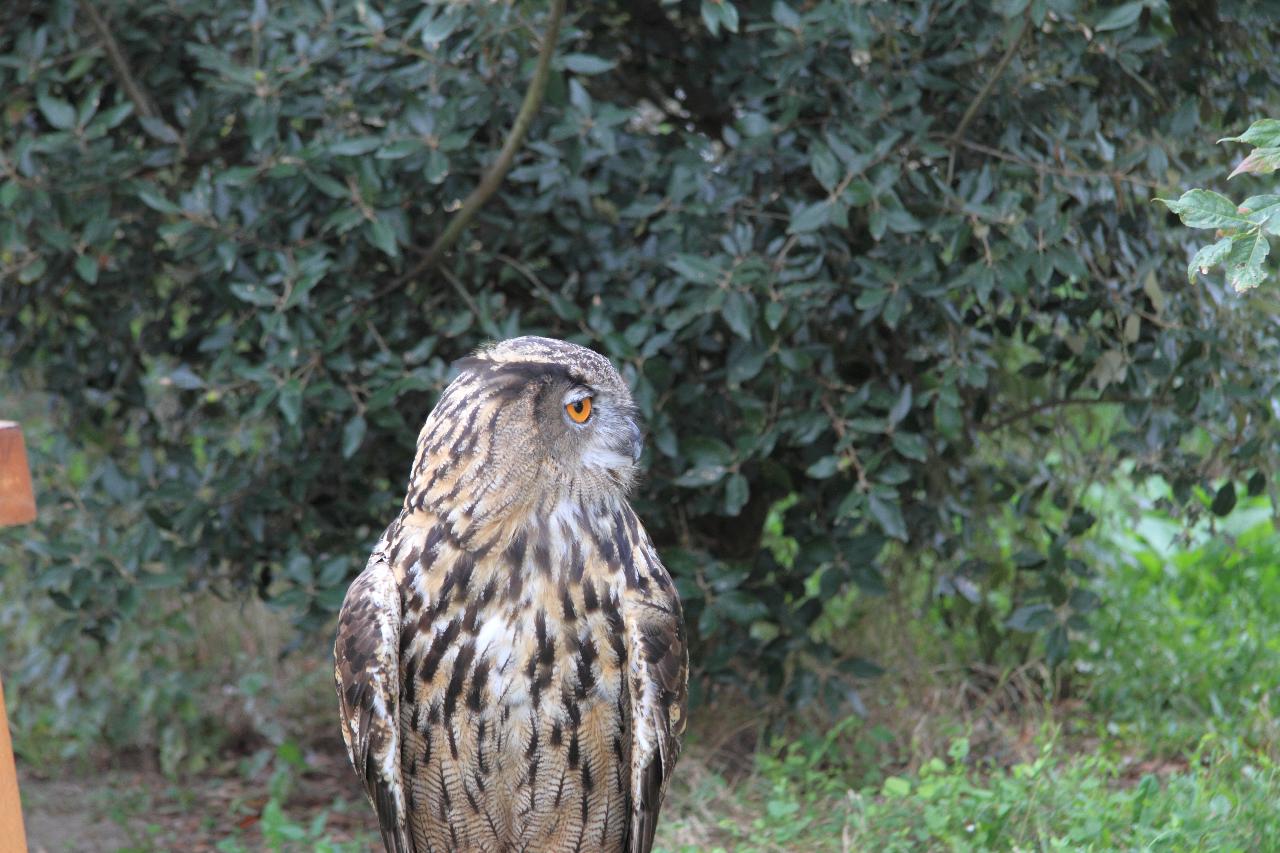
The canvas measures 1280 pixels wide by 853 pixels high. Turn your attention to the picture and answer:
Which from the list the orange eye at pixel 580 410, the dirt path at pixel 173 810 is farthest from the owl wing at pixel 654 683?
the dirt path at pixel 173 810

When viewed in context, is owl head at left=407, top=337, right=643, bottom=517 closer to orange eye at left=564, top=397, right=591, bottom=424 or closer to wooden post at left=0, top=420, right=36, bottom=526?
orange eye at left=564, top=397, right=591, bottom=424

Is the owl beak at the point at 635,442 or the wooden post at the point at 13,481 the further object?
the owl beak at the point at 635,442

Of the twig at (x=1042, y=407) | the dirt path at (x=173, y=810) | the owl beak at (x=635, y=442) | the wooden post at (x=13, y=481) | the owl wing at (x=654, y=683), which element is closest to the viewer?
the wooden post at (x=13, y=481)

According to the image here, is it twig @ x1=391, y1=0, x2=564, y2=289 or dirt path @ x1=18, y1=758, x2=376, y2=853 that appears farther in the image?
dirt path @ x1=18, y1=758, x2=376, y2=853

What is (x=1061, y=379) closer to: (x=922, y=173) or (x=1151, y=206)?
(x=1151, y=206)

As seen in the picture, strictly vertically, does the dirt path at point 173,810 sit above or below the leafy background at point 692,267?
below

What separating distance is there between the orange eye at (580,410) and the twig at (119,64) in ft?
6.89

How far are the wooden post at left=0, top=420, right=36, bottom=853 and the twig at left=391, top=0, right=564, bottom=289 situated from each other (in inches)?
67.9

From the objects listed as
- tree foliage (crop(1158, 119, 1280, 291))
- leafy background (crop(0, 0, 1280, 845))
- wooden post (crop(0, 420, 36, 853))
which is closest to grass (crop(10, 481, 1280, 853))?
leafy background (crop(0, 0, 1280, 845))

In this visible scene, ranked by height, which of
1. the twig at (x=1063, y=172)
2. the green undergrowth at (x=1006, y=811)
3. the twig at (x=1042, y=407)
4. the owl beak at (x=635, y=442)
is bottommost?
the green undergrowth at (x=1006, y=811)

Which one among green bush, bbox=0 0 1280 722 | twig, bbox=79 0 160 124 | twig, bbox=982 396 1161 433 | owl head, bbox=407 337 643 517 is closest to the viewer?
owl head, bbox=407 337 643 517

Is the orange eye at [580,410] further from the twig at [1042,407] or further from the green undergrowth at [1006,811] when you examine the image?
the twig at [1042,407]

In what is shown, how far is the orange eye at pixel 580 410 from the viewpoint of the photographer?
9.04 feet

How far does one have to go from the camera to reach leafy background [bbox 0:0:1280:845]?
3709mm
